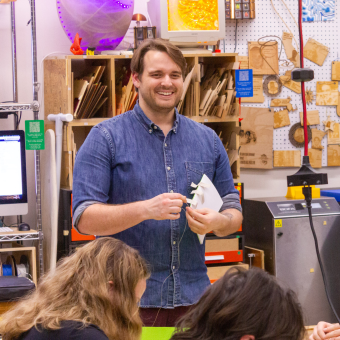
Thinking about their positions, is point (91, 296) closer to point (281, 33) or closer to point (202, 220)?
point (202, 220)

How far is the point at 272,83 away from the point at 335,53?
58cm

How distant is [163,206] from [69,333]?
0.45m

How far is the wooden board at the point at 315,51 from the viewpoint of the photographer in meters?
3.77

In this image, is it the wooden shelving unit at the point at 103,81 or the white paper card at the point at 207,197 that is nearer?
the white paper card at the point at 207,197

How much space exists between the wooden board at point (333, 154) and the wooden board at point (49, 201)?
2159mm

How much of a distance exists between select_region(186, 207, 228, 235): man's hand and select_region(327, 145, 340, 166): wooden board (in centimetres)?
256

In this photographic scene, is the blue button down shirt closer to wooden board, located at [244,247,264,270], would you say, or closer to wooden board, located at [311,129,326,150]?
wooden board, located at [244,247,264,270]

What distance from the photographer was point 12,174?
2809 millimetres

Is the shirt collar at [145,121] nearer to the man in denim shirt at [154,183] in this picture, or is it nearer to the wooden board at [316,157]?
the man in denim shirt at [154,183]

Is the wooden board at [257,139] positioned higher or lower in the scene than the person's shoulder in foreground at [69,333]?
higher

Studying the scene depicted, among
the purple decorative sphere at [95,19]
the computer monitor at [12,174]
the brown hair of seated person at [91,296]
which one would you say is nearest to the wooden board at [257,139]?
the purple decorative sphere at [95,19]

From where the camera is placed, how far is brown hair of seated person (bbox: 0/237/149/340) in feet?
3.62

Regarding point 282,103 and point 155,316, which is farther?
point 282,103

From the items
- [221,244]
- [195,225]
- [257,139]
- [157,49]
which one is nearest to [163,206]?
[195,225]
